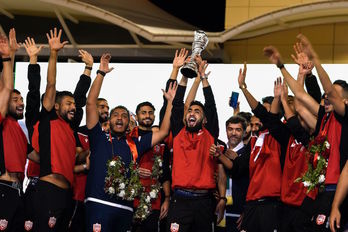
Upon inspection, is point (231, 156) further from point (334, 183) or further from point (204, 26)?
point (204, 26)

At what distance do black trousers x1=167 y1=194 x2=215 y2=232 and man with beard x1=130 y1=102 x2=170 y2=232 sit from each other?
733 millimetres

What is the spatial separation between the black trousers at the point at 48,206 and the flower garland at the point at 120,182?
712 mm

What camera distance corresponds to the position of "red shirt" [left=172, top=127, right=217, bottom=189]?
11.4 metres

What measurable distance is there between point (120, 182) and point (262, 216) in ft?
6.51

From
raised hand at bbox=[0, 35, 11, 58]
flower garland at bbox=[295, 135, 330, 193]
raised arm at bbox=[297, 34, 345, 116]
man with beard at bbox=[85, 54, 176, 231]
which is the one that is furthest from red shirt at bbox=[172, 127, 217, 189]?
raised arm at bbox=[297, 34, 345, 116]

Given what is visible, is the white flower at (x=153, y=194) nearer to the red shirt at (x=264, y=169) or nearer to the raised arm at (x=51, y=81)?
the red shirt at (x=264, y=169)

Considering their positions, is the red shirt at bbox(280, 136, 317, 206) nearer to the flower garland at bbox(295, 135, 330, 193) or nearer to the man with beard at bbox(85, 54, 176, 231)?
the flower garland at bbox(295, 135, 330, 193)

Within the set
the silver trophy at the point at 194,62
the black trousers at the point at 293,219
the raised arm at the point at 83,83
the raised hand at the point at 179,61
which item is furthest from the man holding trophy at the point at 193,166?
the raised arm at the point at 83,83

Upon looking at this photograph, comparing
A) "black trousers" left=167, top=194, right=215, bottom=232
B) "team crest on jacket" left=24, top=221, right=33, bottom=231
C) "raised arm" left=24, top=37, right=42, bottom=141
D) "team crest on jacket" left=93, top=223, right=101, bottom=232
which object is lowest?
"team crest on jacket" left=24, top=221, right=33, bottom=231

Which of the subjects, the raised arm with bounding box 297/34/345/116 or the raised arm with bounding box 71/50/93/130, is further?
the raised arm with bounding box 71/50/93/130

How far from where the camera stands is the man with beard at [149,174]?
1213cm

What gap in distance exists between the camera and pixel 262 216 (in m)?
11.1

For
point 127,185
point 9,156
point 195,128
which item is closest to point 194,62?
point 195,128

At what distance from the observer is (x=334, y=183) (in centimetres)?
883
